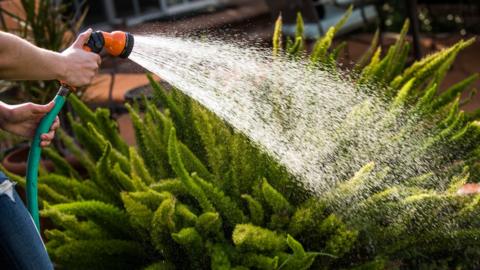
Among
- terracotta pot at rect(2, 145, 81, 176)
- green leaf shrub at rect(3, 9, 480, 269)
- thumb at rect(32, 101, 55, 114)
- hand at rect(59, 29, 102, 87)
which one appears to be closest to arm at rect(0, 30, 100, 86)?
hand at rect(59, 29, 102, 87)

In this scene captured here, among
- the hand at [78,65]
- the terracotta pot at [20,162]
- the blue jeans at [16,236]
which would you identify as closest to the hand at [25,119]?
the hand at [78,65]

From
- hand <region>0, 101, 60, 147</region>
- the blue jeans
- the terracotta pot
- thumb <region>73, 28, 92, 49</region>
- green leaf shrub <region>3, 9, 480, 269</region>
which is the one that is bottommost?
the terracotta pot

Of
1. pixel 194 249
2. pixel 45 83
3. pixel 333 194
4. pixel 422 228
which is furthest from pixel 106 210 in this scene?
pixel 45 83

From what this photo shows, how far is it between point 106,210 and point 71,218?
0.33 feet

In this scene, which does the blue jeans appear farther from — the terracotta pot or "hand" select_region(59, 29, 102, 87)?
the terracotta pot

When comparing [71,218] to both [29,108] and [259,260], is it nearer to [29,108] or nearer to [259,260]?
[29,108]

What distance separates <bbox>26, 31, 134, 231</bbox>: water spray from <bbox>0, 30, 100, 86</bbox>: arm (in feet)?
0.10

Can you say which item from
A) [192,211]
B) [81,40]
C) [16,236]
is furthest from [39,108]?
[192,211]

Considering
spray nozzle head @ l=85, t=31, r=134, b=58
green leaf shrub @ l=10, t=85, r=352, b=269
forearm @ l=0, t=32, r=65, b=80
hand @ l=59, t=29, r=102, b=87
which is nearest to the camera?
forearm @ l=0, t=32, r=65, b=80

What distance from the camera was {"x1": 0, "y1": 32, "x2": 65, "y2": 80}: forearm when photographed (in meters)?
1.43

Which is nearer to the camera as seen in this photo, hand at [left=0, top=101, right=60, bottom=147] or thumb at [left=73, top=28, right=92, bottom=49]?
thumb at [left=73, top=28, right=92, bottom=49]

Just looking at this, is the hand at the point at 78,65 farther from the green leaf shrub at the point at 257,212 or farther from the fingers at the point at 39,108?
the green leaf shrub at the point at 257,212

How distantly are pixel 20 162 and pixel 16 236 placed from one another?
2057mm

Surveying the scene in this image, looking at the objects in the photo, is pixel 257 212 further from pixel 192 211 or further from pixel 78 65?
pixel 78 65
